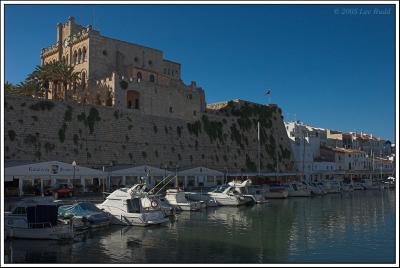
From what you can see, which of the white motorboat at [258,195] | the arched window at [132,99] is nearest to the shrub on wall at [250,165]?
the white motorboat at [258,195]

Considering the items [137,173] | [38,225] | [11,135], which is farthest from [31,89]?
[38,225]

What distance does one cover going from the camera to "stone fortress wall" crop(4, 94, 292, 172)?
37.5 m

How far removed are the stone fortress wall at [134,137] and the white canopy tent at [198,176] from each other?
421 cm

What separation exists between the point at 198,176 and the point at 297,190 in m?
10.7

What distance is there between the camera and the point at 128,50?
56.6 m

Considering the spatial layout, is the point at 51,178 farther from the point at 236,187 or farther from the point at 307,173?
the point at 307,173

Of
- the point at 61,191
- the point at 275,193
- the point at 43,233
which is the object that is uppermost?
the point at 61,191

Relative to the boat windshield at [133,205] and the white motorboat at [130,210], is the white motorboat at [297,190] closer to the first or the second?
the white motorboat at [130,210]

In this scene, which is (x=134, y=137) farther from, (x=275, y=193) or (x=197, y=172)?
(x=275, y=193)

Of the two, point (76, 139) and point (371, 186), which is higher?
point (76, 139)

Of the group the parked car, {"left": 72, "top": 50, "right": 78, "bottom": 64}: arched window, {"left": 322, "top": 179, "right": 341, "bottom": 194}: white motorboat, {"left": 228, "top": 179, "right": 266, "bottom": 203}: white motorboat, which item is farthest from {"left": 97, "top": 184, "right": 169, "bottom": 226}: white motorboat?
{"left": 322, "top": 179, "right": 341, "bottom": 194}: white motorboat

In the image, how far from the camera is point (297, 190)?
4697 centimetres

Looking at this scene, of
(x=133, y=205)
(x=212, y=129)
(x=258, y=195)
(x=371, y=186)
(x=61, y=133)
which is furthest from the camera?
(x=371, y=186)

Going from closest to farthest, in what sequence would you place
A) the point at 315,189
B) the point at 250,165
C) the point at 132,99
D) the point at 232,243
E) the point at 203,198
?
1. the point at 232,243
2. the point at 203,198
3. the point at 132,99
4. the point at 315,189
5. the point at 250,165
